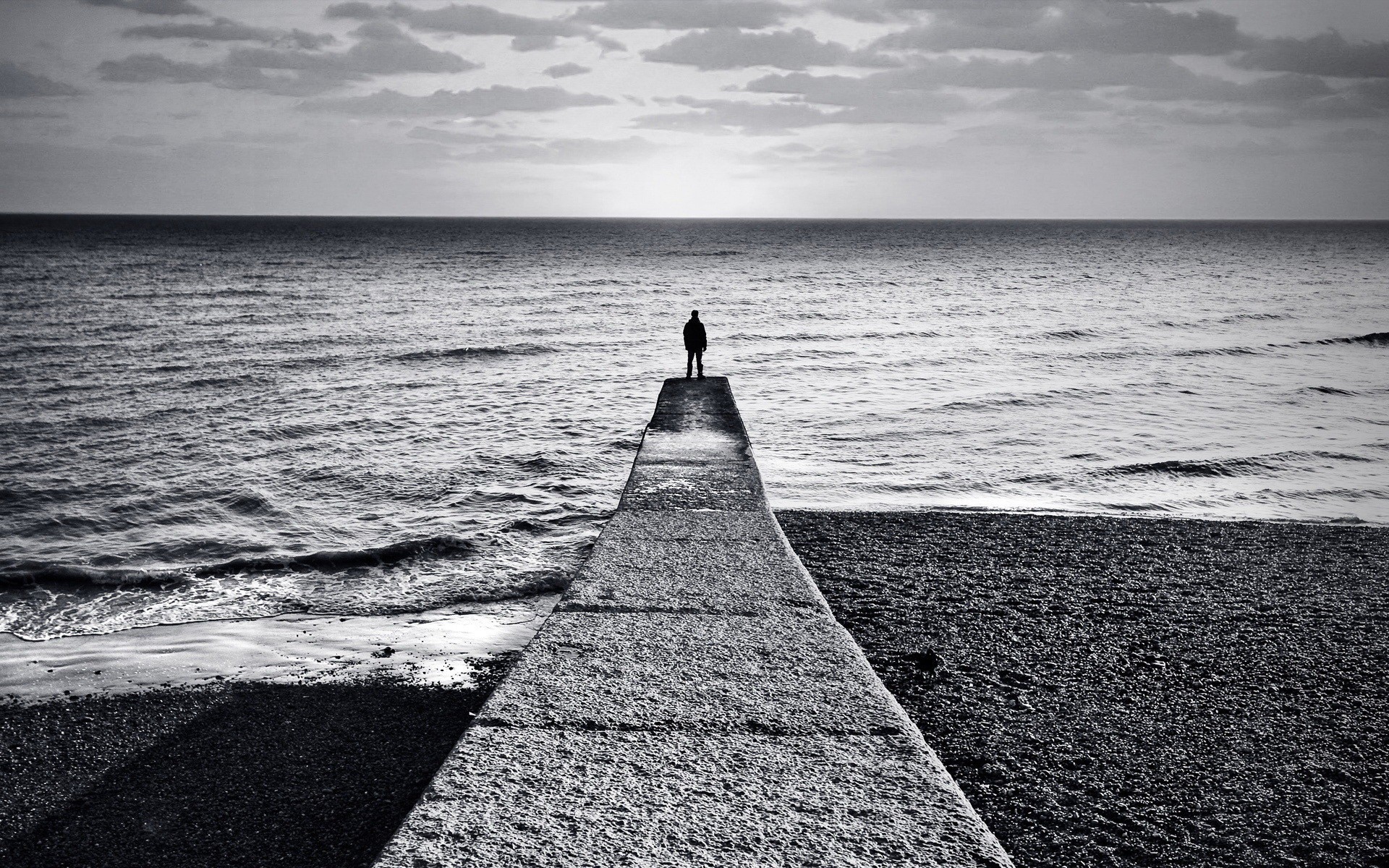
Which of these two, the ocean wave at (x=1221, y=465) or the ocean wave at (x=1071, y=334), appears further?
the ocean wave at (x=1071, y=334)

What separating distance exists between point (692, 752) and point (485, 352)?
24574 millimetres

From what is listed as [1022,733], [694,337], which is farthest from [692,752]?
[694,337]

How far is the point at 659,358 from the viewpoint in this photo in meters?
27.6

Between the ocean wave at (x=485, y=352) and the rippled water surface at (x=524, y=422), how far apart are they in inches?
8.6

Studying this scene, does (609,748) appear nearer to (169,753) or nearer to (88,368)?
(169,753)

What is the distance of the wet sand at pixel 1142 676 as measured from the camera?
4.81 m

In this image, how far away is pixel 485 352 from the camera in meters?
27.4

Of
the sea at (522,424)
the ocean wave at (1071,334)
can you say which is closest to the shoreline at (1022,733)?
the sea at (522,424)

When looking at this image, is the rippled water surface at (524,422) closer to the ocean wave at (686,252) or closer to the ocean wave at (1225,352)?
the ocean wave at (1225,352)

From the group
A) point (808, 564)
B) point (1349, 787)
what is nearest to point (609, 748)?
point (1349, 787)

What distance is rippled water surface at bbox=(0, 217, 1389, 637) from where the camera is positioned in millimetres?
10727

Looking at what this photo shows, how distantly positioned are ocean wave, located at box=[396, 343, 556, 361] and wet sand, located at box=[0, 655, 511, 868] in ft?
65.6

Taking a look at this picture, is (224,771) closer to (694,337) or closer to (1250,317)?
(694,337)

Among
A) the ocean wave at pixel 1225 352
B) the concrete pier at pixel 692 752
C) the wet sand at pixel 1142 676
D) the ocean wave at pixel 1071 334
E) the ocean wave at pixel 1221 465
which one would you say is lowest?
the wet sand at pixel 1142 676
